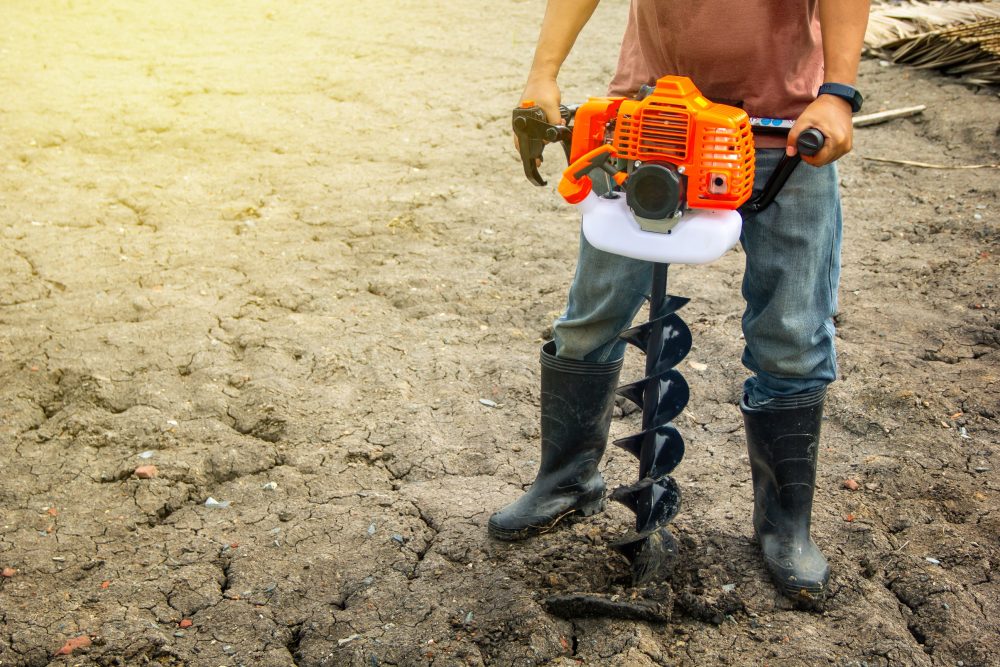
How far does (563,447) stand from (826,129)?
1.01 m

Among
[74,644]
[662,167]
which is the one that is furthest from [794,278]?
[74,644]

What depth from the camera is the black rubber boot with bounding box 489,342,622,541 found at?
2.22m

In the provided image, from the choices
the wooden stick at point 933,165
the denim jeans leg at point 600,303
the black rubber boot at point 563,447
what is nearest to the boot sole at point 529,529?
the black rubber boot at point 563,447

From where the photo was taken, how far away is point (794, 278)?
1.91 m

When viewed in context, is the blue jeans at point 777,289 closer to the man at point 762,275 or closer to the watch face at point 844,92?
the man at point 762,275

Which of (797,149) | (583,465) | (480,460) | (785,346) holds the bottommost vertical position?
(480,460)

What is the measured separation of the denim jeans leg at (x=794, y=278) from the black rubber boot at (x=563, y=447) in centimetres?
38

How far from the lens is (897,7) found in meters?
6.70

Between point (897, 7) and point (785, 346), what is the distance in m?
5.72

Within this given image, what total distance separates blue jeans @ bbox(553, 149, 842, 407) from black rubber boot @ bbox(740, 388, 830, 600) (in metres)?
0.04

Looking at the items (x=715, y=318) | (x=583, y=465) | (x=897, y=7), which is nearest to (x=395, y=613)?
(x=583, y=465)

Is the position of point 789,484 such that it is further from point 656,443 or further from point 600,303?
point 600,303

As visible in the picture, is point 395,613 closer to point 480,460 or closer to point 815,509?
point 480,460

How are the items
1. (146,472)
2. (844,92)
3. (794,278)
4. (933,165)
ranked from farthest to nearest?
(933,165) → (146,472) → (794,278) → (844,92)
